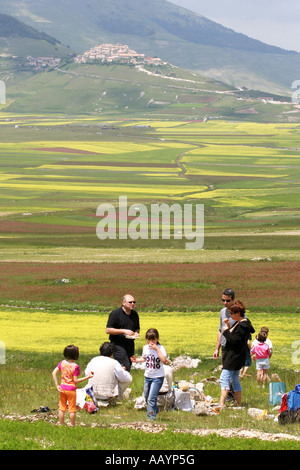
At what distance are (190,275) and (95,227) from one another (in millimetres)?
Result: 46059

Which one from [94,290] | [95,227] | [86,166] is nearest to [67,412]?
[94,290]

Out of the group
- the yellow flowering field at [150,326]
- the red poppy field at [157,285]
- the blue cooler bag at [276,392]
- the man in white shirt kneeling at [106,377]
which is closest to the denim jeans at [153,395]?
the man in white shirt kneeling at [106,377]

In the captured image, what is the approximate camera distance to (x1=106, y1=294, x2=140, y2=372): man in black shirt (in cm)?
1828

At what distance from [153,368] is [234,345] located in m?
2.11

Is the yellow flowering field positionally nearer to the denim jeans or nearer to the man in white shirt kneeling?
the man in white shirt kneeling

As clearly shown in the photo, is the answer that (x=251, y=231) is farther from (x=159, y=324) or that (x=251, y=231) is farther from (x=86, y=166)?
(x=86, y=166)

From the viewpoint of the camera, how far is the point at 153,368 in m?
17.0

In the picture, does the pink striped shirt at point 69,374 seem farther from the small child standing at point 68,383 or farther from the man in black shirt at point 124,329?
the man in black shirt at point 124,329

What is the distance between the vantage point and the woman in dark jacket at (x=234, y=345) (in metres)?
17.6

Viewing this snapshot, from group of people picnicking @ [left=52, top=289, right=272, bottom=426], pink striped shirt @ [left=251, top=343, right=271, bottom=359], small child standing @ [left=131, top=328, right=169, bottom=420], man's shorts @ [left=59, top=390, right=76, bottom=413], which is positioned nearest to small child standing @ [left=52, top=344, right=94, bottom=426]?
man's shorts @ [left=59, top=390, right=76, bottom=413]

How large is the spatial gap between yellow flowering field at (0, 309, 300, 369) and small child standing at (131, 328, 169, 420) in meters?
7.55

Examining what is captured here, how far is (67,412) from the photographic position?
1722 cm

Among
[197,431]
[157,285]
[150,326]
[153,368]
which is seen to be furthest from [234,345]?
[157,285]

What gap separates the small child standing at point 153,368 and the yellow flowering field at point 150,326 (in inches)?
Answer: 297
